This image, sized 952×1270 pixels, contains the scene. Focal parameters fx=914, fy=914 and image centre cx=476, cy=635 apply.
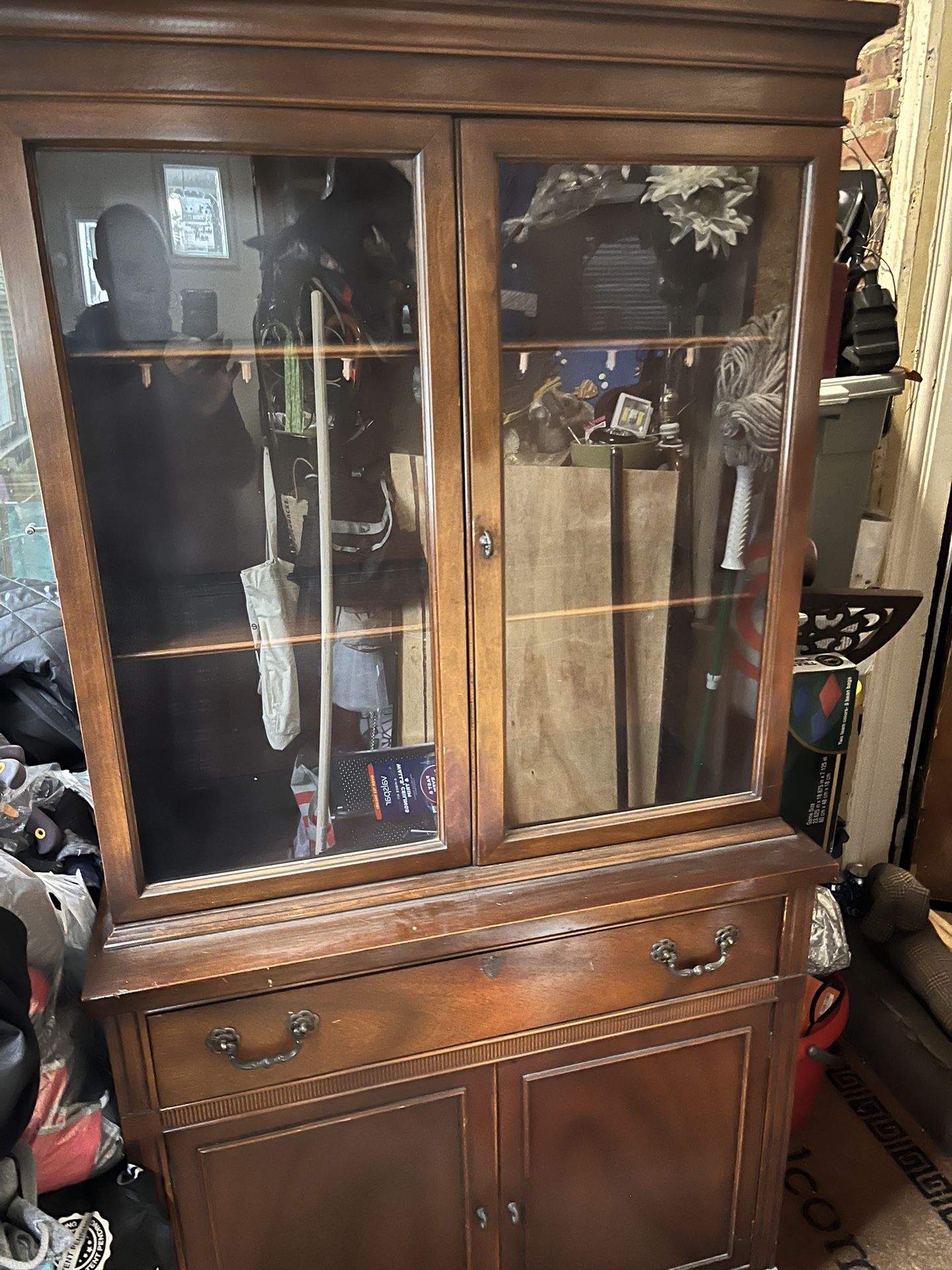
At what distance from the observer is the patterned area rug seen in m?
1.62

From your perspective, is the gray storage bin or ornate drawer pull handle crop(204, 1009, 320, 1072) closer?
ornate drawer pull handle crop(204, 1009, 320, 1072)

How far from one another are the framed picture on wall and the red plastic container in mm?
1640

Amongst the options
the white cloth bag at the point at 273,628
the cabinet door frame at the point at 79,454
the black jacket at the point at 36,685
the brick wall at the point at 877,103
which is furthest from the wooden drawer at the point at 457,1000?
the brick wall at the point at 877,103

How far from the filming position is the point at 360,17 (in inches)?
36.2

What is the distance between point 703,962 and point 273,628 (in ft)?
2.55

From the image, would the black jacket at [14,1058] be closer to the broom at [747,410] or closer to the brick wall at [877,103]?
the broom at [747,410]

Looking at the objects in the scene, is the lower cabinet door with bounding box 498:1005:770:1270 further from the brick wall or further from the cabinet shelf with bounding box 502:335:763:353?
the brick wall

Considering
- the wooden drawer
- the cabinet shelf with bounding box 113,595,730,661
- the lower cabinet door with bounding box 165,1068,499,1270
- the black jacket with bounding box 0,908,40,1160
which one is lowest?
the lower cabinet door with bounding box 165,1068,499,1270

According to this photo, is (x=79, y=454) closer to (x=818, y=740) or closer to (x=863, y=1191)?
(x=818, y=740)

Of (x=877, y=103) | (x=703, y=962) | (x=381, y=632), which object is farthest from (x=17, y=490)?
(x=877, y=103)

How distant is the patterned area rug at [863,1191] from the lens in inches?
63.7

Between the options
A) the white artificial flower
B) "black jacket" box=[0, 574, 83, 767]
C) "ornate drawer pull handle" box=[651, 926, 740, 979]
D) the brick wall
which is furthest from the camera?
the brick wall

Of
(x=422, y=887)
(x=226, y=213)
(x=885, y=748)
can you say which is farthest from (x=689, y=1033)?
(x=226, y=213)

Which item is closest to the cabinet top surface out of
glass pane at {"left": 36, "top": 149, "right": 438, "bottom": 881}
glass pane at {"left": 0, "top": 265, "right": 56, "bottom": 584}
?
glass pane at {"left": 36, "top": 149, "right": 438, "bottom": 881}
